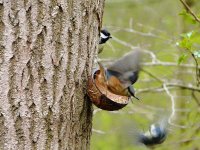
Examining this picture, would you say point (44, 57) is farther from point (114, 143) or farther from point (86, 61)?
point (114, 143)

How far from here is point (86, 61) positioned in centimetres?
165

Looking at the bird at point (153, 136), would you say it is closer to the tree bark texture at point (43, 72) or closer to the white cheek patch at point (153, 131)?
the white cheek patch at point (153, 131)

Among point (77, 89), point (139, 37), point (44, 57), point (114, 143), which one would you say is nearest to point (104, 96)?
point (77, 89)

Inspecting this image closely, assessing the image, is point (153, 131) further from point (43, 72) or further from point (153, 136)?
point (43, 72)

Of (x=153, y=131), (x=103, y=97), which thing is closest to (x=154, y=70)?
(x=153, y=131)

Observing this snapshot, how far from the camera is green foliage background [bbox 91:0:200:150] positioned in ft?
12.2

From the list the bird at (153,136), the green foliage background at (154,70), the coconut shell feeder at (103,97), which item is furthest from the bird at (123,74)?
the green foliage background at (154,70)

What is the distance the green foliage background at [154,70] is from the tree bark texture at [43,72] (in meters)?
1.54

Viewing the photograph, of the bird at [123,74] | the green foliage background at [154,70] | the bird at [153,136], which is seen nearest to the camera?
the bird at [123,74]

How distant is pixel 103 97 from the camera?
1.56 meters

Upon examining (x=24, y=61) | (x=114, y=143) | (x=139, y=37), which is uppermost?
(x=24, y=61)

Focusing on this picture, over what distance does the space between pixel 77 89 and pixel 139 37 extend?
105 inches

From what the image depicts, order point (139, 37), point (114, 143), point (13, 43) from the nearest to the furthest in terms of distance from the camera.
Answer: point (13, 43)
point (139, 37)
point (114, 143)

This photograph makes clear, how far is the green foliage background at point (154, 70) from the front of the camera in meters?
3.72
